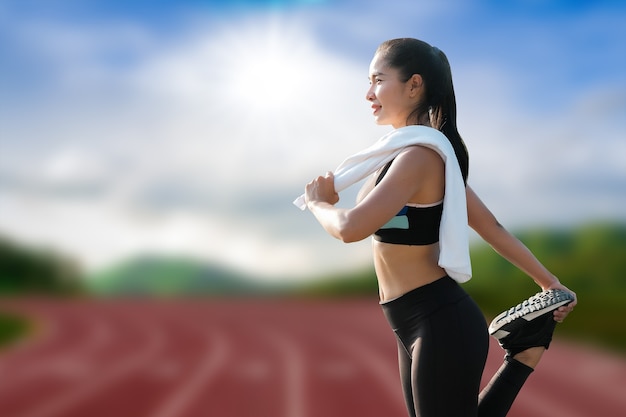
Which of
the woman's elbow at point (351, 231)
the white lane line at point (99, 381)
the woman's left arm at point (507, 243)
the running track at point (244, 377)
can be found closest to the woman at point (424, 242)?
the woman's elbow at point (351, 231)

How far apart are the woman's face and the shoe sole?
772 millimetres

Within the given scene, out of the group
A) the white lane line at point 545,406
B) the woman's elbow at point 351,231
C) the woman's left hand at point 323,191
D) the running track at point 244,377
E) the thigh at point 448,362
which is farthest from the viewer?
the running track at point 244,377

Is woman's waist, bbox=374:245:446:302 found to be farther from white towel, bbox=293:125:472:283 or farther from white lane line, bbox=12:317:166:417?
white lane line, bbox=12:317:166:417

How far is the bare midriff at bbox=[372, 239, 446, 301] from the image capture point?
2.92 m

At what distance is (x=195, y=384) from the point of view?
39.1 feet

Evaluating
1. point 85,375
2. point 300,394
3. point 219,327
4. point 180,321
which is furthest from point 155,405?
point 180,321

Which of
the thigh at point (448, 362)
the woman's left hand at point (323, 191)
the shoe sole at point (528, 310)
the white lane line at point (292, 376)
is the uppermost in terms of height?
the white lane line at point (292, 376)

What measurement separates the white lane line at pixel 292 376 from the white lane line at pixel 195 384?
1.11m

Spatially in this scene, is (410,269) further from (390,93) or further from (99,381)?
(99,381)

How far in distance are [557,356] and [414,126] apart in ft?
46.3

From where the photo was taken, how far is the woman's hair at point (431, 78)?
300 cm

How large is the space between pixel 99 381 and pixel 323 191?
10.5 metres

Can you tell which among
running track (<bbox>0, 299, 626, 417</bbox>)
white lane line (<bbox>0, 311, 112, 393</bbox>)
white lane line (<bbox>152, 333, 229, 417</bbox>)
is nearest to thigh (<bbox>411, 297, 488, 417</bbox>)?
running track (<bbox>0, 299, 626, 417</bbox>)

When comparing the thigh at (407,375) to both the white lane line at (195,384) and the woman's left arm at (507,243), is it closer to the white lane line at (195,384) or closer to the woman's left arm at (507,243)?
the woman's left arm at (507,243)
